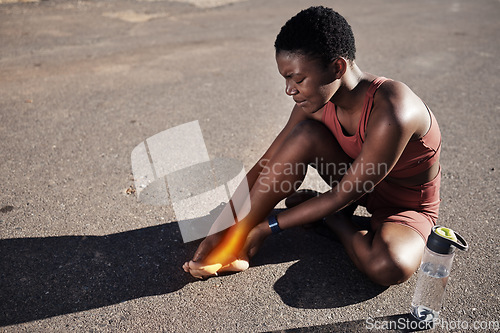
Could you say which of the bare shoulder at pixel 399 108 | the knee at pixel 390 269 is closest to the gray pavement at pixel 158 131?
the knee at pixel 390 269

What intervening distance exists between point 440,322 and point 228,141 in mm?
2405

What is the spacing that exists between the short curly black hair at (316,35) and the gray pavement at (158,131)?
4.15ft

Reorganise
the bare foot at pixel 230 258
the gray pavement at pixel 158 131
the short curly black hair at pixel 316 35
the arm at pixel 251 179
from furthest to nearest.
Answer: the arm at pixel 251 179
the bare foot at pixel 230 258
the gray pavement at pixel 158 131
the short curly black hair at pixel 316 35

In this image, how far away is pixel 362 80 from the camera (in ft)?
7.97

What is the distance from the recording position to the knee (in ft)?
7.73

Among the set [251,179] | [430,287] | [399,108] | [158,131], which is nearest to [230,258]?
[251,179]

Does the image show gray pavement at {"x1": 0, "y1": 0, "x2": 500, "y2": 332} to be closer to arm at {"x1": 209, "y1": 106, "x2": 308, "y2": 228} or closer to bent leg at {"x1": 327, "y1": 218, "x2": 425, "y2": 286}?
bent leg at {"x1": 327, "y1": 218, "x2": 425, "y2": 286}

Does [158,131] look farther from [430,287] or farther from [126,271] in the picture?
[430,287]

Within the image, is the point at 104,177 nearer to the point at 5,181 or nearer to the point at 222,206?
the point at 5,181

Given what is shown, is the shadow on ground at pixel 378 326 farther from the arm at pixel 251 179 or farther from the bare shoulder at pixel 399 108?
the bare shoulder at pixel 399 108

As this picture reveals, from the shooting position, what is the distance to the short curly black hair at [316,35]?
2.16 meters

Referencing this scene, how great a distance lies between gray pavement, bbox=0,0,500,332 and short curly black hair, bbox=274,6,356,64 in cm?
127

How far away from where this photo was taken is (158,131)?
432 centimetres

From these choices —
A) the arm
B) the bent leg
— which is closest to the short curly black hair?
the arm
